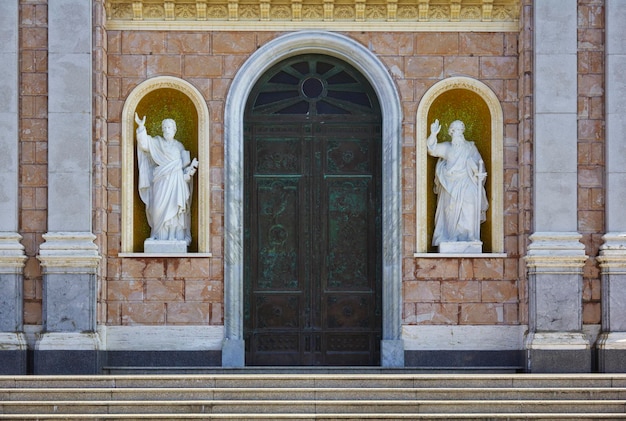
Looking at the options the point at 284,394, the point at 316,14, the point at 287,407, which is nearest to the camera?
the point at 287,407

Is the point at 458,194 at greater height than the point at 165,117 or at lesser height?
lesser

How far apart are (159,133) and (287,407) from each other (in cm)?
623

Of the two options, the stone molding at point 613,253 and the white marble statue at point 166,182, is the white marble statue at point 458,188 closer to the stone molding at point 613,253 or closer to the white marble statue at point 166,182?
the stone molding at point 613,253

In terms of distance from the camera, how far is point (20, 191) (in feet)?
72.9

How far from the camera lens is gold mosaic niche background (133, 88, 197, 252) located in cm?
2311

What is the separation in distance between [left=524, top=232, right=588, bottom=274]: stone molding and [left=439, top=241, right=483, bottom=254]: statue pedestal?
3.35 ft

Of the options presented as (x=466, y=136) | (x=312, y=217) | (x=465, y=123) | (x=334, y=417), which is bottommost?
(x=334, y=417)

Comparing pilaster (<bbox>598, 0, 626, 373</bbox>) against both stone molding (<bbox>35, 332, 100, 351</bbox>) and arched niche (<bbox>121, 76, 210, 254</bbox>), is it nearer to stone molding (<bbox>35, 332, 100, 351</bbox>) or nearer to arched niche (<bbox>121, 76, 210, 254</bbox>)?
arched niche (<bbox>121, 76, 210, 254</bbox>)

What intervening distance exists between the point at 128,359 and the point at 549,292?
6.90m

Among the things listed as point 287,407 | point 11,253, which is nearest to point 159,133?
point 11,253

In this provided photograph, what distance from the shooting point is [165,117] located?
23.4 meters

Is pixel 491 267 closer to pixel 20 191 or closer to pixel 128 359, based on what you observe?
pixel 128 359

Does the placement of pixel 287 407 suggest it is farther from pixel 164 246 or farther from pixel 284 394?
pixel 164 246

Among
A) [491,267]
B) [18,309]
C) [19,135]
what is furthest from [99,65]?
[491,267]
